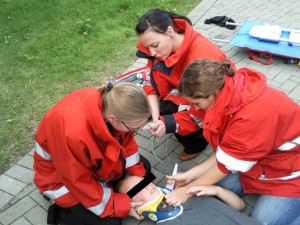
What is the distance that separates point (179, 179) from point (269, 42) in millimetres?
2933

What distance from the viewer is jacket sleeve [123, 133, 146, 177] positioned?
2652mm

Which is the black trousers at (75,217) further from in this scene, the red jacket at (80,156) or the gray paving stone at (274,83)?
the gray paving stone at (274,83)

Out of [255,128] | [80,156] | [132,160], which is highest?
[255,128]

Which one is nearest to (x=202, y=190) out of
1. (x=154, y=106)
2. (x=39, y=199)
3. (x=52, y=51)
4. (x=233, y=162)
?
(x=233, y=162)

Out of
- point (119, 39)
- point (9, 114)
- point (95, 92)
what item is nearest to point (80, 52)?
point (119, 39)

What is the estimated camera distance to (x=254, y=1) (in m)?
6.99

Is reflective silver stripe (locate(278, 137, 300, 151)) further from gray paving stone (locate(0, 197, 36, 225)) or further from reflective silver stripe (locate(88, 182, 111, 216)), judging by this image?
gray paving stone (locate(0, 197, 36, 225))

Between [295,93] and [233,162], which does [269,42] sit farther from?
[233,162]

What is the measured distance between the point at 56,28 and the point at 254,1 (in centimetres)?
396

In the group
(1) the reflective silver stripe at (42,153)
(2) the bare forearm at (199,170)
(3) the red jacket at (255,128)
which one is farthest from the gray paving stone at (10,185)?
(3) the red jacket at (255,128)

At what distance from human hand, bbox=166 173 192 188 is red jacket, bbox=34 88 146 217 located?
370 mm

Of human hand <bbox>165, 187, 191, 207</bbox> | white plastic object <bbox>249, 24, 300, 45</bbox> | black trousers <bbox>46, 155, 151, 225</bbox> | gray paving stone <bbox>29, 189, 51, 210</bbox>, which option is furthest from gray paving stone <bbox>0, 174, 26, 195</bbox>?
white plastic object <bbox>249, 24, 300, 45</bbox>

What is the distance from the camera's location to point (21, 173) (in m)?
3.15

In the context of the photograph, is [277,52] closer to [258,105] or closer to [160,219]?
[258,105]
